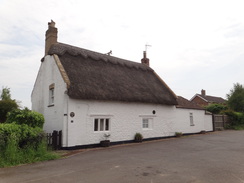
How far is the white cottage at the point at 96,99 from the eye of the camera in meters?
12.2

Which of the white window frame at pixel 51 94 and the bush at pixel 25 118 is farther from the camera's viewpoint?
the white window frame at pixel 51 94

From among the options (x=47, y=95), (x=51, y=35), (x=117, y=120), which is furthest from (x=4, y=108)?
(x=117, y=120)

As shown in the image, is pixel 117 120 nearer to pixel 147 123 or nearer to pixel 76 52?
pixel 147 123

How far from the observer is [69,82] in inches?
472

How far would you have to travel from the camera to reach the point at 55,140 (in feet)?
37.8

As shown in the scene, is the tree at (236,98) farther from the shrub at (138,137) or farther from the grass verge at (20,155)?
the grass verge at (20,155)

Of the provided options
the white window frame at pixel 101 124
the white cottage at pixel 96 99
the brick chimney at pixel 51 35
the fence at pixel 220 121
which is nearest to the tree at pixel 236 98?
the fence at pixel 220 121

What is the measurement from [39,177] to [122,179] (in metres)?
2.61

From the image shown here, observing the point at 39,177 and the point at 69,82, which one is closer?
the point at 39,177

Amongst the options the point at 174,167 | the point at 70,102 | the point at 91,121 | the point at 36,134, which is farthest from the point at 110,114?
the point at 174,167

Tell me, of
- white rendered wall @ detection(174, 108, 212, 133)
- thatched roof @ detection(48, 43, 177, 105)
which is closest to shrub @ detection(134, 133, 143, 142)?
thatched roof @ detection(48, 43, 177, 105)

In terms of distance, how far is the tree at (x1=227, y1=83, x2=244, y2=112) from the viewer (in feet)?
109

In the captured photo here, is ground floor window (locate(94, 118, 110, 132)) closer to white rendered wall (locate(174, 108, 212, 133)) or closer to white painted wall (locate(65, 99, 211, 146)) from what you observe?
white painted wall (locate(65, 99, 211, 146))

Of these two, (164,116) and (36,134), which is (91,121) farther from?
(164,116)
